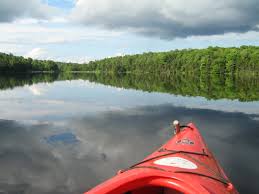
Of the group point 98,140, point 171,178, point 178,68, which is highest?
point 178,68

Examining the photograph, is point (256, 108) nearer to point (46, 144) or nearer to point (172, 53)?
point (46, 144)

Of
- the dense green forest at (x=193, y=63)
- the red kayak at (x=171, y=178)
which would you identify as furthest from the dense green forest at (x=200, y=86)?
the red kayak at (x=171, y=178)

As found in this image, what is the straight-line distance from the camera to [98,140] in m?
16.1

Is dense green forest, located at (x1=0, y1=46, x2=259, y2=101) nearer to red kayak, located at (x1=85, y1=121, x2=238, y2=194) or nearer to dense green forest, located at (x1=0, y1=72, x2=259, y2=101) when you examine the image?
dense green forest, located at (x1=0, y1=72, x2=259, y2=101)

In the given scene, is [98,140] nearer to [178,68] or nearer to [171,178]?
[171,178]

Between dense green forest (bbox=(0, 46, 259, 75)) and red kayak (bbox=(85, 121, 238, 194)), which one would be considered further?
dense green forest (bbox=(0, 46, 259, 75))

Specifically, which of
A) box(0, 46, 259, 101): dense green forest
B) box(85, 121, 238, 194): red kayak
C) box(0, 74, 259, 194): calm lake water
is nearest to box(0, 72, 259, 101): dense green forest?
box(0, 46, 259, 101): dense green forest

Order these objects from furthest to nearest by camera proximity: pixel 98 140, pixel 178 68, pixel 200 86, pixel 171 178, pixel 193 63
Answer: pixel 178 68
pixel 193 63
pixel 200 86
pixel 98 140
pixel 171 178

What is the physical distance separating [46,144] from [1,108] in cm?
1408

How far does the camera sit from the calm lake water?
427 inches

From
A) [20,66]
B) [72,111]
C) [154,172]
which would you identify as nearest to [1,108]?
[72,111]

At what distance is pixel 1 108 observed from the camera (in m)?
27.8

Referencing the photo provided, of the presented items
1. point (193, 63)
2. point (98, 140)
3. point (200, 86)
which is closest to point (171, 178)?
point (98, 140)

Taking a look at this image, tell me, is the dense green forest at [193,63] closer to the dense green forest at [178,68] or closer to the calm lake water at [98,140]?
the dense green forest at [178,68]
